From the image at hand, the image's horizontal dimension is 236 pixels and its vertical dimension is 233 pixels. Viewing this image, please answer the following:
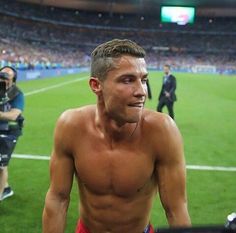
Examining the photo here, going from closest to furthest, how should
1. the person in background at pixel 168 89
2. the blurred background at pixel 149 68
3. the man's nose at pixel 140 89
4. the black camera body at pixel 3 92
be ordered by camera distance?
1. the man's nose at pixel 140 89
2. the black camera body at pixel 3 92
3. the blurred background at pixel 149 68
4. the person in background at pixel 168 89

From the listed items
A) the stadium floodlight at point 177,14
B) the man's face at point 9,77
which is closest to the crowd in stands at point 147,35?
the stadium floodlight at point 177,14

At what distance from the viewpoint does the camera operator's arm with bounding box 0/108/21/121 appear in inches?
232

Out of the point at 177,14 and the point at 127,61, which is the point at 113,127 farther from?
the point at 177,14

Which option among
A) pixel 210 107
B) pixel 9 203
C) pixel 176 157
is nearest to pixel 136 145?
pixel 176 157

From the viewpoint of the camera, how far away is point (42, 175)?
8.23 meters

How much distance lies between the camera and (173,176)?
2.55 m

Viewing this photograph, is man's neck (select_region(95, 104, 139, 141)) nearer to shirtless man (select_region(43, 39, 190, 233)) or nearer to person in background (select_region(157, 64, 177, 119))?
shirtless man (select_region(43, 39, 190, 233))

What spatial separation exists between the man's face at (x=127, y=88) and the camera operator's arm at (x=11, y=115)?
12.2 ft

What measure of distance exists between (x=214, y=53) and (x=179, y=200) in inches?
3279

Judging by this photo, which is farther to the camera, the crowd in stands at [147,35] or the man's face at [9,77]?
the crowd in stands at [147,35]

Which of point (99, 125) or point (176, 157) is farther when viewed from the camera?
point (99, 125)

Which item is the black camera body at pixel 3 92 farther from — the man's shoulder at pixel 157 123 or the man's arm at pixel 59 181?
the man's shoulder at pixel 157 123

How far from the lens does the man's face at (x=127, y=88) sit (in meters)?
2.35

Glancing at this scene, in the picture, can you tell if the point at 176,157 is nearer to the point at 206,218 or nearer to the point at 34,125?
the point at 206,218
